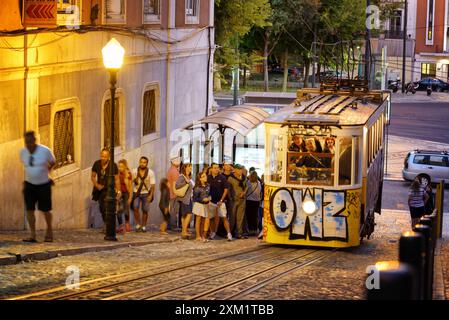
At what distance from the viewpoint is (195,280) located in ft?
44.7

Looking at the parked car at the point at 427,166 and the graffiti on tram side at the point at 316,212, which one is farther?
the parked car at the point at 427,166

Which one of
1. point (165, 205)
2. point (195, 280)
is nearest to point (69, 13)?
point (165, 205)

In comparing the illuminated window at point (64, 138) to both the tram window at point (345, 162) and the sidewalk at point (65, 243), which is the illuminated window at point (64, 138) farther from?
the tram window at point (345, 162)

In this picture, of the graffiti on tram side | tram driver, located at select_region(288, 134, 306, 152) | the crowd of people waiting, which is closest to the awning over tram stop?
the crowd of people waiting

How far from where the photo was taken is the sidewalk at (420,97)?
73650 mm

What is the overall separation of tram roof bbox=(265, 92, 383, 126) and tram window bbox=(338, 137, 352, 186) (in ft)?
1.13

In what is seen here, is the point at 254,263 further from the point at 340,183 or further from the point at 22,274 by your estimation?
the point at 22,274

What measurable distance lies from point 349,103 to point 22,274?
9.40 metres

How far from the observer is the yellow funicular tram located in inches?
730

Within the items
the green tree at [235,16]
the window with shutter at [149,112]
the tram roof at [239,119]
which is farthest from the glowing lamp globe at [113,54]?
the green tree at [235,16]

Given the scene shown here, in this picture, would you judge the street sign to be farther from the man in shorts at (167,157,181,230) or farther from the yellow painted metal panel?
the yellow painted metal panel

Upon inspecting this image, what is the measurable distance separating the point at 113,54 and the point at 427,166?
23.6 m

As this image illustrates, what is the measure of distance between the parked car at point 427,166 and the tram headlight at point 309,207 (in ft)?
67.5
